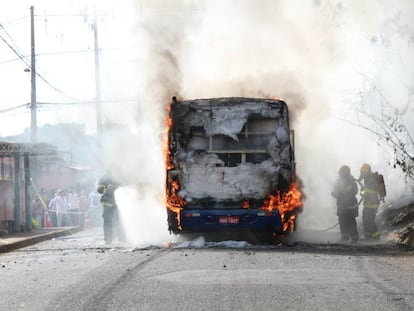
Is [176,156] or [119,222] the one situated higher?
[176,156]

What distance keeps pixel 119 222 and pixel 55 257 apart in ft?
15.1

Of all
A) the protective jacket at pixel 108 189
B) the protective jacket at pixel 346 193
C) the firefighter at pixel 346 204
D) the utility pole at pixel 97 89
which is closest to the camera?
the firefighter at pixel 346 204

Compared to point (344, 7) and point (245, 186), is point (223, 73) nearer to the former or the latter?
point (344, 7)

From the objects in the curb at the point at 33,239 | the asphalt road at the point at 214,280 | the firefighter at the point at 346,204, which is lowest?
the asphalt road at the point at 214,280

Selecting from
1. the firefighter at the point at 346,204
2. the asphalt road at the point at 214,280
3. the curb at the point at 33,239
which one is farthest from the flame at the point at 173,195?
the curb at the point at 33,239

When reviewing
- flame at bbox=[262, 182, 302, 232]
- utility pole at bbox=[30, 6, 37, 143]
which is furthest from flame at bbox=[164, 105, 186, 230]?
utility pole at bbox=[30, 6, 37, 143]

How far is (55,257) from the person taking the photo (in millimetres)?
12555

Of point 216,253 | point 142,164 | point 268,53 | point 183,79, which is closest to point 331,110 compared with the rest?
point 268,53

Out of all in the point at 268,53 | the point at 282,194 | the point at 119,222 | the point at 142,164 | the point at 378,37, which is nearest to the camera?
the point at 282,194

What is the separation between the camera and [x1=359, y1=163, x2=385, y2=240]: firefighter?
51.8 feet

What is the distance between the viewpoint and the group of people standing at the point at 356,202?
1579 centimetres

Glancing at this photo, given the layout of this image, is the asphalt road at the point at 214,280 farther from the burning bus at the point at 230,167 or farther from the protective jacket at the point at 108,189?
the protective jacket at the point at 108,189

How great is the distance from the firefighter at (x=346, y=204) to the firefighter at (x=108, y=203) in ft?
16.9

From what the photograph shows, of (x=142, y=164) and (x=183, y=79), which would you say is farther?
(x=183, y=79)
